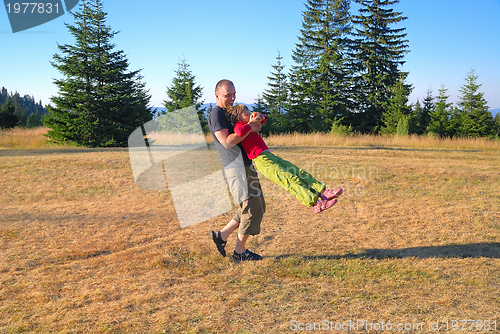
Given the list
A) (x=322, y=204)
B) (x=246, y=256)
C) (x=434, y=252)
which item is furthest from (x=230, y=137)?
(x=434, y=252)

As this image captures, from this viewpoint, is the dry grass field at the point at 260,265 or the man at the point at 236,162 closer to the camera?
the dry grass field at the point at 260,265

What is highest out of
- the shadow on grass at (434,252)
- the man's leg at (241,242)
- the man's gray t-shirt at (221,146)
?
the man's gray t-shirt at (221,146)

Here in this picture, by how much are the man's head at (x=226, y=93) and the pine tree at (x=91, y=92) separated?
16117mm

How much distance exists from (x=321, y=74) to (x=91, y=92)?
21.4m

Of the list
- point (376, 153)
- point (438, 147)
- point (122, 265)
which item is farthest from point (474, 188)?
point (438, 147)

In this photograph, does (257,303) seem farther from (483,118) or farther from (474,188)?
(483,118)

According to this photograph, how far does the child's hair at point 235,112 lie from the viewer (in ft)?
11.4

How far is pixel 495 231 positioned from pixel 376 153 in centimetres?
871

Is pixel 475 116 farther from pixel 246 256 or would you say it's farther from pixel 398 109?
pixel 246 256

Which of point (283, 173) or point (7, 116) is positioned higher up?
point (7, 116)

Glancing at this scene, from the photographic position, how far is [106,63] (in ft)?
60.1

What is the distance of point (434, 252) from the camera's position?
14.7ft

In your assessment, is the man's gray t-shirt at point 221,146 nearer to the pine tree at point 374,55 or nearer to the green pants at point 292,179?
the green pants at point 292,179

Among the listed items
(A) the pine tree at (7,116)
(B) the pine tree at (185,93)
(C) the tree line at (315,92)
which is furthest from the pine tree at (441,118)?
(A) the pine tree at (7,116)
